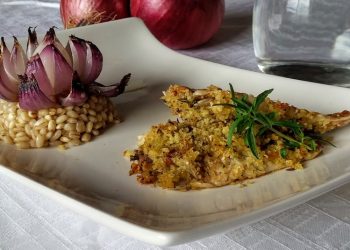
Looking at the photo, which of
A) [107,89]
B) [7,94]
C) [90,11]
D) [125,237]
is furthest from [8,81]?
[90,11]

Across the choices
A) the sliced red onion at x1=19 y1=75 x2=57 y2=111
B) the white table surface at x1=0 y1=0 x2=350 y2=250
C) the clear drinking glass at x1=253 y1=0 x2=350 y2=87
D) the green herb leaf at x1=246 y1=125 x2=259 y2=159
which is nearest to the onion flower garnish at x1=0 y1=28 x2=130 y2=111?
the sliced red onion at x1=19 y1=75 x2=57 y2=111

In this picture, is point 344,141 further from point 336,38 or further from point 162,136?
point 336,38

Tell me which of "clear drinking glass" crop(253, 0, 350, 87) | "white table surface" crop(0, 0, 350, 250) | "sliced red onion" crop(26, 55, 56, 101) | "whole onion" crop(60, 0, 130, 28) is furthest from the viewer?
"whole onion" crop(60, 0, 130, 28)

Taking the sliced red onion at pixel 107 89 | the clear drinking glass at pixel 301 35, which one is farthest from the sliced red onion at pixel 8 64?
the clear drinking glass at pixel 301 35

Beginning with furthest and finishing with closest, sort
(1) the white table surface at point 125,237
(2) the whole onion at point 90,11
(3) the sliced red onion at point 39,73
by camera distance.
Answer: (2) the whole onion at point 90,11, (3) the sliced red onion at point 39,73, (1) the white table surface at point 125,237

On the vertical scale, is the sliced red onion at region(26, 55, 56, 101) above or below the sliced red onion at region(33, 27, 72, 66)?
below

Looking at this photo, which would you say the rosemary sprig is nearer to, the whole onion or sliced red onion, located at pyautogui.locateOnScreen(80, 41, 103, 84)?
sliced red onion, located at pyautogui.locateOnScreen(80, 41, 103, 84)

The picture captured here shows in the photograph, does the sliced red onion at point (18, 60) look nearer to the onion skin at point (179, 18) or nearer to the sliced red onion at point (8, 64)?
the sliced red onion at point (8, 64)
